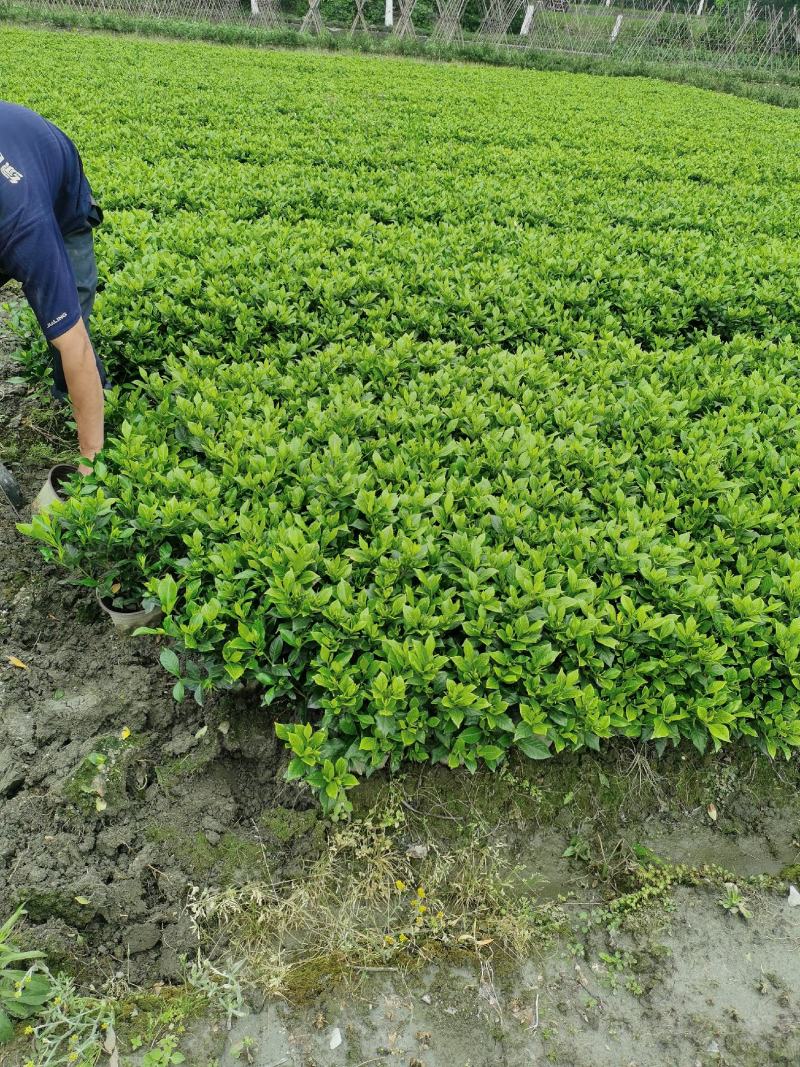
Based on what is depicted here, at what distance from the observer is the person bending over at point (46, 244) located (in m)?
2.57

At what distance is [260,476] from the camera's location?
2.96 metres

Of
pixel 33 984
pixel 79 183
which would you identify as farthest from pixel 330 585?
pixel 79 183

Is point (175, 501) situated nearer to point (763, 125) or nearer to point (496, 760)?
point (496, 760)

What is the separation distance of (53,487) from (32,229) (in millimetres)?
1297

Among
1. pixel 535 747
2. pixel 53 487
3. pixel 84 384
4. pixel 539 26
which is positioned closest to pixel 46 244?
pixel 84 384

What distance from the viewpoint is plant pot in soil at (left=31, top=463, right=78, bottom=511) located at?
3328mm

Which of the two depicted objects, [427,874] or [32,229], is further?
[32,229]

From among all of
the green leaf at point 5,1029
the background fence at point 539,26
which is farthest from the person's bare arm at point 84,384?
the background fence at point 539,26

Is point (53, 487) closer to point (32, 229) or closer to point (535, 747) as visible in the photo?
point (32, 229)

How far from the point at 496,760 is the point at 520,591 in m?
0.67

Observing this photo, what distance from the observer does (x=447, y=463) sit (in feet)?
10.8

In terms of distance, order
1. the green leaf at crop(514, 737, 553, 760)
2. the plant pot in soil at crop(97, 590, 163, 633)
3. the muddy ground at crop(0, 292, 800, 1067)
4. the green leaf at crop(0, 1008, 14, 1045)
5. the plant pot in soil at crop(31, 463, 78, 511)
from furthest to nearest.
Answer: the plant pot in soil at crop(31, 463, 78, 511), the plant pot in soil at crop(97, 590, 163, 633), the green leaf at crop(514, 737, 553, 760), the muddy ground at crop(0, 292, 800, 1067), the green leaf at crop(0, 1008, 14, 1045)

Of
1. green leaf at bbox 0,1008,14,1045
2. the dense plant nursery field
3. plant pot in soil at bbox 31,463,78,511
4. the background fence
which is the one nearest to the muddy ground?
green leaf at bbox 0,1008,14,1045

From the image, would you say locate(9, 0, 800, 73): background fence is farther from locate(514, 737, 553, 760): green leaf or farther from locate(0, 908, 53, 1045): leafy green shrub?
locate(0, 908, 53, 1045): leafy green shrub
